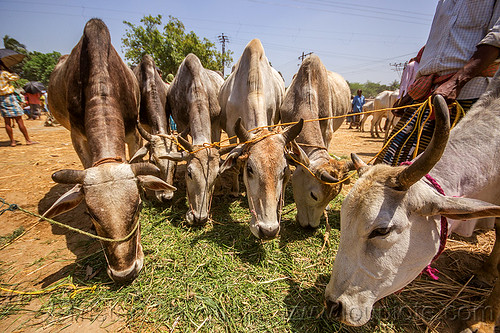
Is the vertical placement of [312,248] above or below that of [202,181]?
below

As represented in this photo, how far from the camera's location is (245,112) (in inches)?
167

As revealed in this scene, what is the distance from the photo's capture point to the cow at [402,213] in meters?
1.65

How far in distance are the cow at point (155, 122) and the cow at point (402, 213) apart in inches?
130

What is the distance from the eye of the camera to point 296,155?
3.58 meters

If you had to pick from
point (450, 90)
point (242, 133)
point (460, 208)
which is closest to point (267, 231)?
point (242, 133)

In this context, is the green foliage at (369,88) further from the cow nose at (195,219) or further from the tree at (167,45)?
the cow nose at (195,219)

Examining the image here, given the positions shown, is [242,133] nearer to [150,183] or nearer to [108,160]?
[150,183]

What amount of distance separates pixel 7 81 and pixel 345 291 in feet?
41.8

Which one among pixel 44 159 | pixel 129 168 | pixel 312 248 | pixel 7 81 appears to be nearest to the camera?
pixel 129 168

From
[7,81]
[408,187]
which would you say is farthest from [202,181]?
[7,81]

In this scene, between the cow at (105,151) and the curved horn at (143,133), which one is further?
the curved horn at (143,133)

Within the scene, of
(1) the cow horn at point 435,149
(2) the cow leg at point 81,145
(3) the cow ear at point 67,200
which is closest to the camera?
(1) the cow horn at point 435,149

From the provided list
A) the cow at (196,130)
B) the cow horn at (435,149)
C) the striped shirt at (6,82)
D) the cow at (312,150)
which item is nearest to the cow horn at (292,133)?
the cow at (312,150)

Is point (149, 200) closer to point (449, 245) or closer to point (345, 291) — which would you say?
point (345, 291)
